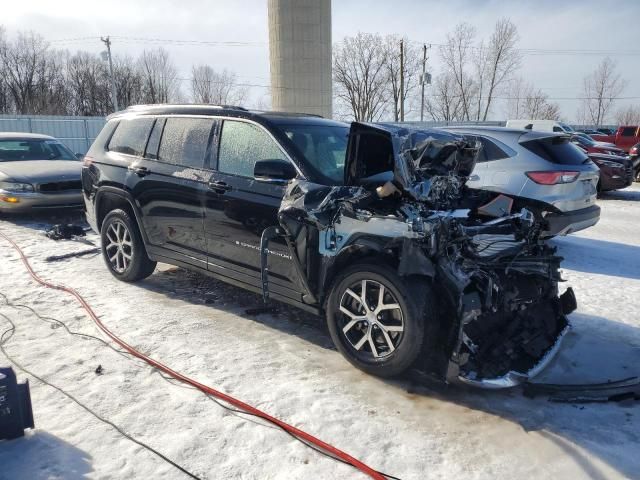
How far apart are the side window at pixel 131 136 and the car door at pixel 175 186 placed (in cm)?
14

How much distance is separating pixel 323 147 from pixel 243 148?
723mm

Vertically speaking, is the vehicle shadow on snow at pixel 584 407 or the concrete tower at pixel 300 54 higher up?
the concrete tower at pixel 300 54

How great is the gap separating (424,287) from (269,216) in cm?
146

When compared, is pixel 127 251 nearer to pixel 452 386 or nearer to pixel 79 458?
pixel 79 458

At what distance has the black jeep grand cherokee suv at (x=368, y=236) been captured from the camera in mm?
3297

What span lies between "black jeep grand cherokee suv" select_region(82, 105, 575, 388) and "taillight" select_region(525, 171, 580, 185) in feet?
8.11

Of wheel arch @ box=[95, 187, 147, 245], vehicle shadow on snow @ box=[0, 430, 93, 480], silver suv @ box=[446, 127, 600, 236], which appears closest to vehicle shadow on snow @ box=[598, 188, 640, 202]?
silver suv @ box=[446, 127, 600, 236]

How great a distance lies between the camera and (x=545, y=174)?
21.1 ft

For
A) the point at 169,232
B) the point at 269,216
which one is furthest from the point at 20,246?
the point at 269,216

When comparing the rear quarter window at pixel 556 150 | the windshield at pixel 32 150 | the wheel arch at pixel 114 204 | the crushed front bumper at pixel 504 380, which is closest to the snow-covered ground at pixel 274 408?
the crushed front bumper at pixel 504 380

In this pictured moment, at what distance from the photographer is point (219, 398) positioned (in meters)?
3.31

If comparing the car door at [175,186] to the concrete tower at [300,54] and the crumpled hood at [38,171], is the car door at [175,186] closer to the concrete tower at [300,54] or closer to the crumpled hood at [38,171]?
the crumpled hood at [38,171]

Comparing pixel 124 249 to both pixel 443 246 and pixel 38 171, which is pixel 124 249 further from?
pixel 38 171

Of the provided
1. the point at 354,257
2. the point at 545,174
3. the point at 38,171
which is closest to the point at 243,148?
the point at 354,257
